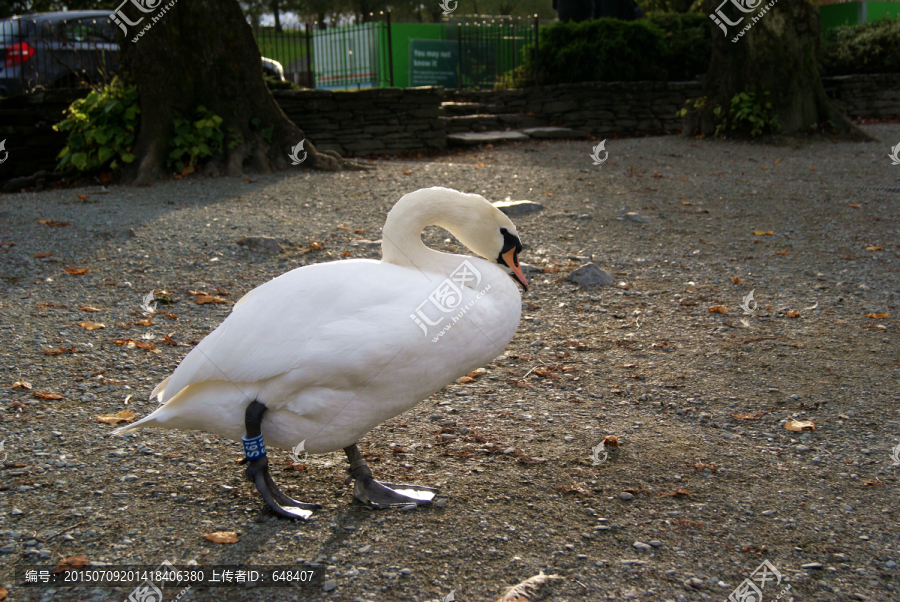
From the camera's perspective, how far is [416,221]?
3.15m

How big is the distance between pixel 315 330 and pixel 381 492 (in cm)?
81

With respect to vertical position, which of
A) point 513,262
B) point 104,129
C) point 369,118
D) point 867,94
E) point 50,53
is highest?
point 50,53

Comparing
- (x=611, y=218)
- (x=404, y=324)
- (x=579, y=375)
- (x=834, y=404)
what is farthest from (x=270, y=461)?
(x=611, y=218)

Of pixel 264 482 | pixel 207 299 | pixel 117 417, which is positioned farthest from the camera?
pixel 207 299

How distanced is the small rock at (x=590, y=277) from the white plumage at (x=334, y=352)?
3323 mm

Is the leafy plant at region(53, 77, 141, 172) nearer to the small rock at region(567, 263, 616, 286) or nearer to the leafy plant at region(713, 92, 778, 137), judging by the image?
the small rock at region(567, 263, 616, 286)

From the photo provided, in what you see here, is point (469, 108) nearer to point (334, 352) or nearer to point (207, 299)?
point (207, 299)

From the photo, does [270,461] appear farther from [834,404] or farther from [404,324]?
[834,404]

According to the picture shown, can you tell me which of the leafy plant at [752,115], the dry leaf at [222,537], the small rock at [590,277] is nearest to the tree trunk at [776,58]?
the leafy plant at [752,115]

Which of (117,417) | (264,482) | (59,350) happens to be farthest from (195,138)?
(264,482)

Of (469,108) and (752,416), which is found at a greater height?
(469,108)

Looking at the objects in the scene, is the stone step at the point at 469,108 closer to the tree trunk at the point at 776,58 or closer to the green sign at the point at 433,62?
the green sign at the point at 433,62

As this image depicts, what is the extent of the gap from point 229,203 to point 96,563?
6499 mm

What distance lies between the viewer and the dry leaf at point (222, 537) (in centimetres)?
276
